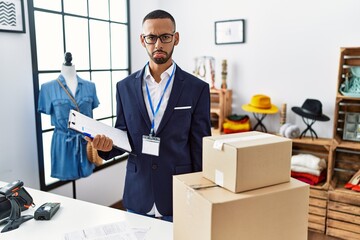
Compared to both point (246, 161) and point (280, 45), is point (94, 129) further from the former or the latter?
point (280, 45)

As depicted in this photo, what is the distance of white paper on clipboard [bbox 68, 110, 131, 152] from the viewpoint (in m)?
1.33

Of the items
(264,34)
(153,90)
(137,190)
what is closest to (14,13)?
(153,90)

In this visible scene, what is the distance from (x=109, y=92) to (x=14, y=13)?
1329 mm

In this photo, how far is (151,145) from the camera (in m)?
1.58

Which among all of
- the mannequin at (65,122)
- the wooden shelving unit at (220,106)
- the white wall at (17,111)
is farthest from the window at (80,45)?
the wooden shelving unit at (220,106)

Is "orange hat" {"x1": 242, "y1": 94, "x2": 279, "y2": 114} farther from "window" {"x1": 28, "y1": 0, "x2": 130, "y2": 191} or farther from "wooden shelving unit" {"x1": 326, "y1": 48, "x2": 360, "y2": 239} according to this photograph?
"window" {"x1": 28, "y1": 0, "x2": 130, "y2": 191}

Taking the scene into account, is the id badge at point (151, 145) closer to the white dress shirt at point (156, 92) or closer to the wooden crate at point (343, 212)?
the white dress shirt at point (156, 92)

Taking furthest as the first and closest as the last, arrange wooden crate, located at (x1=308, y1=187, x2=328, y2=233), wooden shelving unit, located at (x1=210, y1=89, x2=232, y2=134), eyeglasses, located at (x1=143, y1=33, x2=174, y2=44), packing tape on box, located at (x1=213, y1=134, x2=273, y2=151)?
wooden shelving unit, located at (x1=210, y1=89, x2=232, y2=134) < wooden crate, located at (x1=308, y1=187, x2=328, y2=233) < eyeglasses, located at (x1=143, y1=33, x2=174, y2=44) < packing tape on box, located at (x1=213, y1=134, x2=273, y2=151)

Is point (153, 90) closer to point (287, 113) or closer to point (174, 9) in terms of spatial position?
point (287, 113)

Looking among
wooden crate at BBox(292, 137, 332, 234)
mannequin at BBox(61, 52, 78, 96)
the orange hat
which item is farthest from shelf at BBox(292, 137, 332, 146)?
mannequin at BBox(61, 52, 78, 96)

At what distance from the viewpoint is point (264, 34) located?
3.22m

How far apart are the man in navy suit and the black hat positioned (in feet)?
5.22

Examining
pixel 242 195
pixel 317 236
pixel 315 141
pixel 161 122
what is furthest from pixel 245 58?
pixel 242 195

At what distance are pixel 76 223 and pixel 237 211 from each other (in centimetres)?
80
